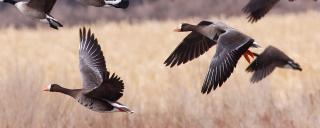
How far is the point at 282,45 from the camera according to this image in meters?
13.9

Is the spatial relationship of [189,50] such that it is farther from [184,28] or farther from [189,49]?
[184,28]

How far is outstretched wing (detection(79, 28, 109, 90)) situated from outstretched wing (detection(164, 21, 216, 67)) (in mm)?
Result: 396

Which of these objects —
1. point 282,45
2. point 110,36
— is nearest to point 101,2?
point 282,45

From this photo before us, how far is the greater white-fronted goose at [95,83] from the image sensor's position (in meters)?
3.45

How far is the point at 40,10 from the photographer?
3260 millimetres

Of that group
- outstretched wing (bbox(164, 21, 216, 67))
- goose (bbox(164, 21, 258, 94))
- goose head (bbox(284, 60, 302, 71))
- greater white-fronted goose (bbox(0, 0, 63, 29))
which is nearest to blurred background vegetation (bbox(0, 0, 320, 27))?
outstretched wing (bbox(164, 21, 216, 67))

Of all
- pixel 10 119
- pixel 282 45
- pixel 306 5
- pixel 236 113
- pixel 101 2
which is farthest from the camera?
pixel 306 5

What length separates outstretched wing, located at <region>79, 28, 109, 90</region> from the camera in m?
3.57

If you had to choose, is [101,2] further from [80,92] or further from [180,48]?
[180,48]

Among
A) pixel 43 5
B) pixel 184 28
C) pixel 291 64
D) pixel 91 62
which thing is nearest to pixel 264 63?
pixel 291 64

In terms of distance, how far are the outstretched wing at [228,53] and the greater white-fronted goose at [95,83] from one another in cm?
39

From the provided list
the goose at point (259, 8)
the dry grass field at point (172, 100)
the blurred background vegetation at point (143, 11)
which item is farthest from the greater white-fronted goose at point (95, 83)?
the blurred background vegetation at point (143, 11)

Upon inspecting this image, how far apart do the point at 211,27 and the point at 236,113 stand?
3542 millimetres

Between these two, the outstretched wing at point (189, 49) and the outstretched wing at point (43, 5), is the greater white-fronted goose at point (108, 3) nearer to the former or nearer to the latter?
the outstretched wing at point (43, 5)
